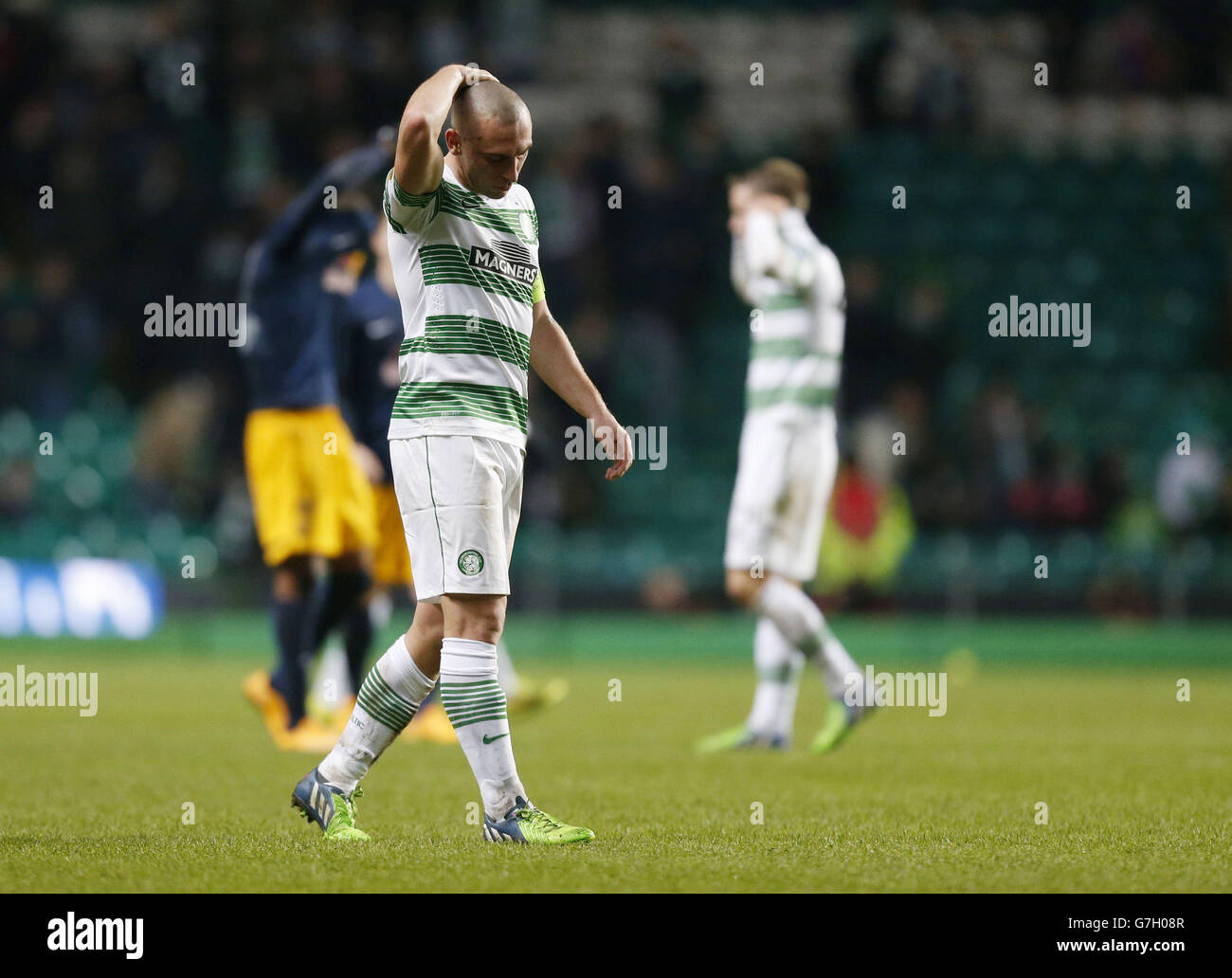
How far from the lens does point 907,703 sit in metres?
12.7

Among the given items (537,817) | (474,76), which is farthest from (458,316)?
(537,817)

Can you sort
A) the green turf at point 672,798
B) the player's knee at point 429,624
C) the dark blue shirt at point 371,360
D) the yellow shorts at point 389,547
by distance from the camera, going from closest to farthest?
1. the green turf at point 672,798
2. the player's knee at point 429,624
3. the dark blue shirt at point 371,360
4. the yellow shorts at point 389,547

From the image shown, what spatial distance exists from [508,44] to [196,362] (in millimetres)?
6229

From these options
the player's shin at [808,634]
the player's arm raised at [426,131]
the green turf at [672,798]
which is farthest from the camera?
the player's shin at [808,634]

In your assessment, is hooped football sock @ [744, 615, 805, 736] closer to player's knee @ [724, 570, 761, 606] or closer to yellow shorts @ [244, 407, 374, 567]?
player's knee @ [724, 570, 761, 606]

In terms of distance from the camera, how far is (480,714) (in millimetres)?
5262

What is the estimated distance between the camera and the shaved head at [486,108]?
508cm

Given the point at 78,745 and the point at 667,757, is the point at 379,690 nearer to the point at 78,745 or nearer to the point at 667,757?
the point at 667,757

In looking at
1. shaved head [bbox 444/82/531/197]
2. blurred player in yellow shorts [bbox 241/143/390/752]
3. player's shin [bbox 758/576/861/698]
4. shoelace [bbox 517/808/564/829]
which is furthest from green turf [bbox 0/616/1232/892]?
shaved head [bbox 444/82/531/197]

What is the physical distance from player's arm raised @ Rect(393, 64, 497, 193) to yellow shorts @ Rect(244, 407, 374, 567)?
395 centimetres

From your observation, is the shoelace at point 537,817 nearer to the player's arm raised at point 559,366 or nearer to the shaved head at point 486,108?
the player's arm raised at point 559,366

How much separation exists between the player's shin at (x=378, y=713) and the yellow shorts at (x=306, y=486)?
3.47 m

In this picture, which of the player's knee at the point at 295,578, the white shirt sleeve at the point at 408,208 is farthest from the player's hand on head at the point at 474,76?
the player's knee at the point at 295,578

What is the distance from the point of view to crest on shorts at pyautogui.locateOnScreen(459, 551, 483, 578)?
5195mm
